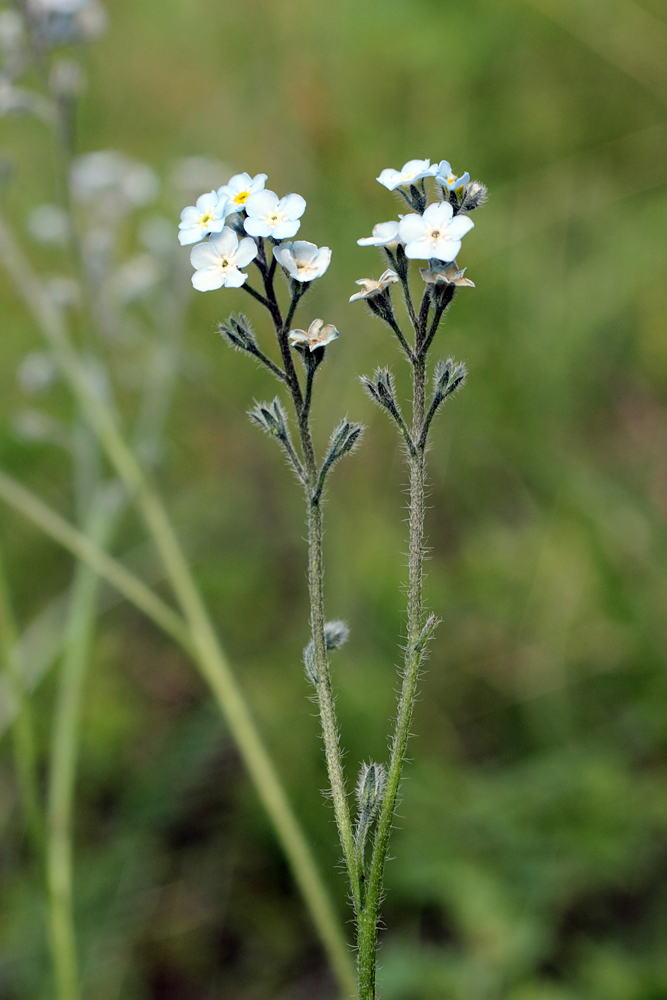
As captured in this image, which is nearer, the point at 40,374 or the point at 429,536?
the point at 429,536

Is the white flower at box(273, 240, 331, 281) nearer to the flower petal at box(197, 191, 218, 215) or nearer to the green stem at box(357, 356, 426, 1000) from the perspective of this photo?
the flower petal at box(197, 191, 218, 215)

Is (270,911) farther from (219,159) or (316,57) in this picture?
(316,57)

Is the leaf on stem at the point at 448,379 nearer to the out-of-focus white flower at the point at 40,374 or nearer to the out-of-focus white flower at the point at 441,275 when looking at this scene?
the out-of-focus white flower at the point at 441,275

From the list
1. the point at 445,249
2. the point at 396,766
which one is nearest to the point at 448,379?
the point at 445,249

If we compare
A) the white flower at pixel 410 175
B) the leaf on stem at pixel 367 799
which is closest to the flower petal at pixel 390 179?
the white flower at pixel 410 175

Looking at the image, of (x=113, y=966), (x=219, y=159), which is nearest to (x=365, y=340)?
(x=219, y=159)

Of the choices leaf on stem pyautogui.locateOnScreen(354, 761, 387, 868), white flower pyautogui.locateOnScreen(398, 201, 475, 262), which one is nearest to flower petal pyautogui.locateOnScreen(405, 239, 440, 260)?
white flower pyautogui.locateOnScreen(398, 201, 475, 262)

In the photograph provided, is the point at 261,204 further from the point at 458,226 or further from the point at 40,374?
the point at 40,374
